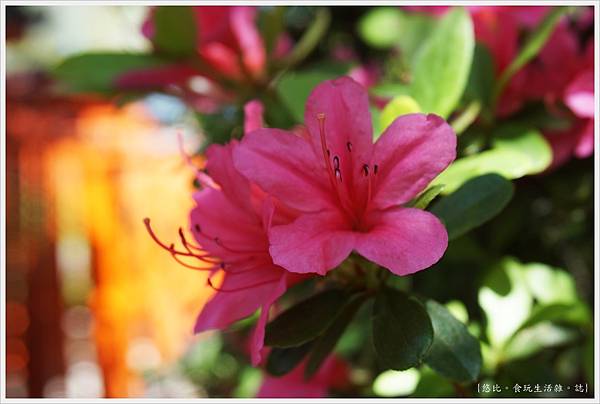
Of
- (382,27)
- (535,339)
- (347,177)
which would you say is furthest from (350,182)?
(382,27)

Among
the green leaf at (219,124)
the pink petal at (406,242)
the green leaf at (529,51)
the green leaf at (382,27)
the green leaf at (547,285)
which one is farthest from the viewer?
the green leaf at (382,27)

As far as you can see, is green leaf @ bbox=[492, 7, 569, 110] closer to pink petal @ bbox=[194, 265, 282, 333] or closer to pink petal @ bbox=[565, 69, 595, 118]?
pink petal @ bbox=[565, 69, 595, 118]

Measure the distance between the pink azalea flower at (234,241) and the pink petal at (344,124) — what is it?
0.21 ft

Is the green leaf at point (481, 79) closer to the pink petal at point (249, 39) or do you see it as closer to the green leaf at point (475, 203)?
the green leaf at point (475, 203)

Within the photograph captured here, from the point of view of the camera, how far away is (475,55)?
2.62 ft

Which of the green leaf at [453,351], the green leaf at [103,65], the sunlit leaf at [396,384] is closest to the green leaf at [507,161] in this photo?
the green leaf at [453,351]

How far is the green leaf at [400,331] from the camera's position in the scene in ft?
1.86

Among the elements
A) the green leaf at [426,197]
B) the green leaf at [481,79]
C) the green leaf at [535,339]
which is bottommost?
the green leaf at [535,339]

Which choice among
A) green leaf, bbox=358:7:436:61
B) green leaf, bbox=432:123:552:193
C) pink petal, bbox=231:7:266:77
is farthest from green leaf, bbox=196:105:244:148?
green leaf, bbox=432:123:552:193

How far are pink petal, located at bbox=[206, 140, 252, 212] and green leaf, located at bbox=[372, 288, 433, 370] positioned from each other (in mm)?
145

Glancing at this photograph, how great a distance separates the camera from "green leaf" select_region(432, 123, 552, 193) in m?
0.68

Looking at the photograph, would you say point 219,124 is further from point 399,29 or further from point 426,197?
point 426,197

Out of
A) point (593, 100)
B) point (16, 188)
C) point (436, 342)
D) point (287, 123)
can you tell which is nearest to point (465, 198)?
point (436, 342)

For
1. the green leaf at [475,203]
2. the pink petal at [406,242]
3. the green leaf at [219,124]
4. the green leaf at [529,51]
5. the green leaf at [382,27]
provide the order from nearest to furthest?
the pink petal at [406,242]
the green leaf at [475,203]
the green leaf at [529,51]
the green leaf at [219,124]
the green leaf at [382,27]
